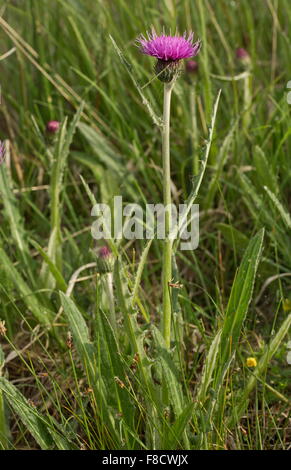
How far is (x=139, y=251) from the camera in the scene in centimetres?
200

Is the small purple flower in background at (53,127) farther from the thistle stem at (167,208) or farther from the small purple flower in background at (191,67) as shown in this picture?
the thistle stem at (167,208)

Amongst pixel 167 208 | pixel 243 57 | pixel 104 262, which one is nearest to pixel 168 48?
pixel 167 208

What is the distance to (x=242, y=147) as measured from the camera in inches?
83.2

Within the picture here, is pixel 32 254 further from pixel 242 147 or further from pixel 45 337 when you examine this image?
pixel 242 147

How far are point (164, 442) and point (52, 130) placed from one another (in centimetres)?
96

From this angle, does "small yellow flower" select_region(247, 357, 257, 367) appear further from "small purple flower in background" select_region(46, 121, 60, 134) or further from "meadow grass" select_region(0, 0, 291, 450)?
"small purple flower in background" select_region(46, 121, 60, 134)

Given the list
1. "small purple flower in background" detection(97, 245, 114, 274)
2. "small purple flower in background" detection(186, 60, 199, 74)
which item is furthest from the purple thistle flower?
"small purple flower in background" detection(186, 60, 199, 74)

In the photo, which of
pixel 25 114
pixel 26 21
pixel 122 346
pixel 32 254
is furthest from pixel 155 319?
pixel 26 21

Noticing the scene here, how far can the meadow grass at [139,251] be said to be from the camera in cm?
133

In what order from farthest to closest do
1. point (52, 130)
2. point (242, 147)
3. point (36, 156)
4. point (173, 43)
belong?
1. point (36, 156)
2. point (242, 147)
3. point (52, 130)
4. point (173, 43)

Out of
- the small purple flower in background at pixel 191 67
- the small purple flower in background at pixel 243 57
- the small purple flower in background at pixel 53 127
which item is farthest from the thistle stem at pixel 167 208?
the small purple flower in background at pixel 243 57

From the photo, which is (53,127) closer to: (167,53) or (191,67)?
(191,67)

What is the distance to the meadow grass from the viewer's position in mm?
1326
